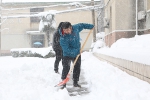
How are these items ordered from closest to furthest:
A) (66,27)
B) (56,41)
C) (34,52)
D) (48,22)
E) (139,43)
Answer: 1. (66,27)
2. (56,41)
3. (139,43)
4. (34,52)
5. (48,22)

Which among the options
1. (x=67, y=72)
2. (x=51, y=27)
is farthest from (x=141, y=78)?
(x=51, y=27)

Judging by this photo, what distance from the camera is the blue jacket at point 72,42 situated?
4668 mm

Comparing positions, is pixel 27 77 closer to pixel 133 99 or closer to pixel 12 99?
pixel 12 99

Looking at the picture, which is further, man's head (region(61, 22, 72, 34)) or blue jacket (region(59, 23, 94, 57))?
blue jacket (region(59, 23, 94, 57))

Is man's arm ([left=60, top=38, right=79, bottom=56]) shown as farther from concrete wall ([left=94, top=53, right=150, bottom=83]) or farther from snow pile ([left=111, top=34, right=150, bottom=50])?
snow pile ([left=111, top=34, right=150, bottom=50])

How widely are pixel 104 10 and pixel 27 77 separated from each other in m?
12.2

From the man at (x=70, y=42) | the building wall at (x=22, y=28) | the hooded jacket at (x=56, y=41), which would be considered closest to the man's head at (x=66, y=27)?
the man at (x=70, y=42)

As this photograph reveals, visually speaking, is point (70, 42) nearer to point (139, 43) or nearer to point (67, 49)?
point (67, 49)

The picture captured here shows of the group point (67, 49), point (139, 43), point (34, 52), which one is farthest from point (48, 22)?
point (67, 49)

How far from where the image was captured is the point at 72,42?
474cm

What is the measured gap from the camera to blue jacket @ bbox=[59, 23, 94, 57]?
467 cm

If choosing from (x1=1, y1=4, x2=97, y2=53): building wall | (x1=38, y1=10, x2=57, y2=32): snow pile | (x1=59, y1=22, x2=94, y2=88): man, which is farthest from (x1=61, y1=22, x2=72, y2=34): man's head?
(x1=1, y1=4, x2=97, y2=53): building wall

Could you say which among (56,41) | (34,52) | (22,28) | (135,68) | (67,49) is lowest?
(34,52)

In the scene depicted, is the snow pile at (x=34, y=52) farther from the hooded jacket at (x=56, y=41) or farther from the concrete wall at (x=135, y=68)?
the concrete wall at (x=135, y=68)
